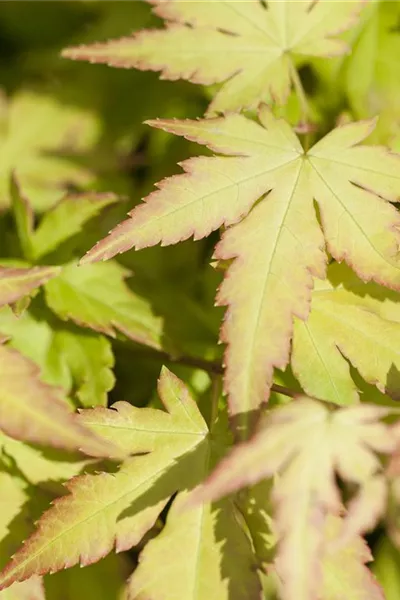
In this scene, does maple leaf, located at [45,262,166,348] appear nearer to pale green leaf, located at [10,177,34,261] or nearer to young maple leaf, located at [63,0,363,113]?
pale green leaf, located at [10,177,34,261]

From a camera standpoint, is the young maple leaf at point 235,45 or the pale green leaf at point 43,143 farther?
the pale green leaf at point 43,143

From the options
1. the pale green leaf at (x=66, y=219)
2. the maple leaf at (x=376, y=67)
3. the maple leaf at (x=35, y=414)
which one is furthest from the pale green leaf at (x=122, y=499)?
the maple leaf at (x=376, y=67)

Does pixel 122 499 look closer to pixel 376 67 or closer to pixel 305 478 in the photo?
pixel 305 478

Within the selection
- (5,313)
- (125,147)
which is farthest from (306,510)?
(125,147)

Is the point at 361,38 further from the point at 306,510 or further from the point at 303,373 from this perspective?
the point at 306,510

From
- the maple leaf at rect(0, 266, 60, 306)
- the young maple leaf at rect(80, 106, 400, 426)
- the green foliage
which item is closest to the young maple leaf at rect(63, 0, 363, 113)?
the green foliage

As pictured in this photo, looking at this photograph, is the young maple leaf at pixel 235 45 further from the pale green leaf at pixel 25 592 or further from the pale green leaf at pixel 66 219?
the pale green leaf at pixel 25 592
